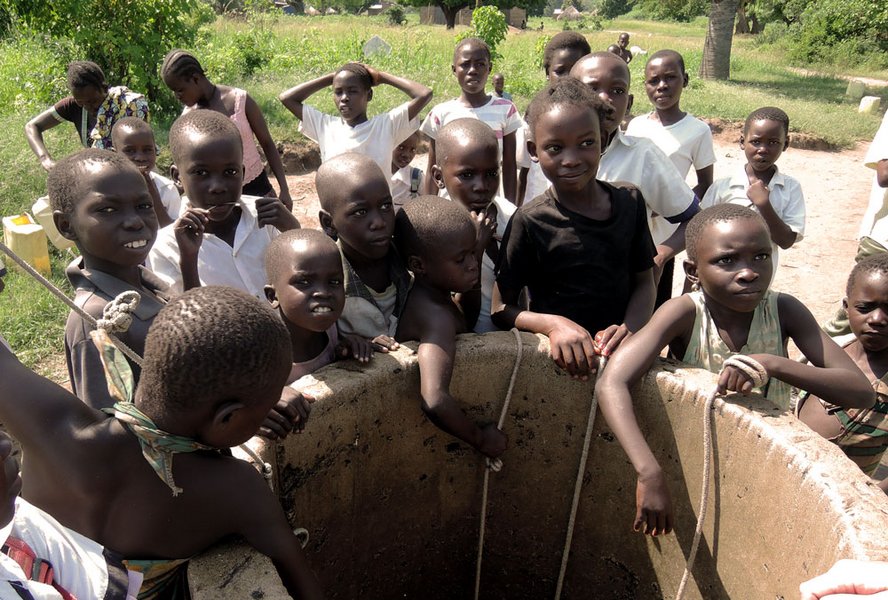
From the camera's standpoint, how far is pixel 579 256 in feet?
8.02

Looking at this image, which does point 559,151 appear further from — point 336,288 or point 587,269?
point 336,288

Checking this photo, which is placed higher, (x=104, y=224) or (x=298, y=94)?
(x=104, y=224)

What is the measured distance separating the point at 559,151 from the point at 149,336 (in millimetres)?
1549

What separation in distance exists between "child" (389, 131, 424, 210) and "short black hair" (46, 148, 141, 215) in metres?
1.93

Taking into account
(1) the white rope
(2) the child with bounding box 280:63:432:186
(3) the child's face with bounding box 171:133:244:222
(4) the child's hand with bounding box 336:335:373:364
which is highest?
(3) the child's face with bounding box 171:133:244:222

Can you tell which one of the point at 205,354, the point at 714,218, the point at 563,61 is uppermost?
the point at 205,354

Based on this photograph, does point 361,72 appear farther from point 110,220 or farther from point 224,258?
point 110,220

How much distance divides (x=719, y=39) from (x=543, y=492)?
15.9 m

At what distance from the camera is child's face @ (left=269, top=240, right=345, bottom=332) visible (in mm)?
2137

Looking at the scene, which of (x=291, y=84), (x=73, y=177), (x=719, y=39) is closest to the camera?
(x=73, y=177)

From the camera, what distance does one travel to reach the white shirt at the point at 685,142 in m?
3.83

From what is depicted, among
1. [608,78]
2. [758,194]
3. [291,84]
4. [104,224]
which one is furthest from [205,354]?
[291,84]

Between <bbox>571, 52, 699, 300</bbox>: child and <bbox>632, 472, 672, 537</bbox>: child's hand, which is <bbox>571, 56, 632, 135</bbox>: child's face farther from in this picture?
<bbox>632, 472, 672, 537</bbox>: child's hand

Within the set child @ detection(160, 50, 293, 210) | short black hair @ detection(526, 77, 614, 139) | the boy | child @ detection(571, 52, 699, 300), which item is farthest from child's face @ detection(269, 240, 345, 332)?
the boy
